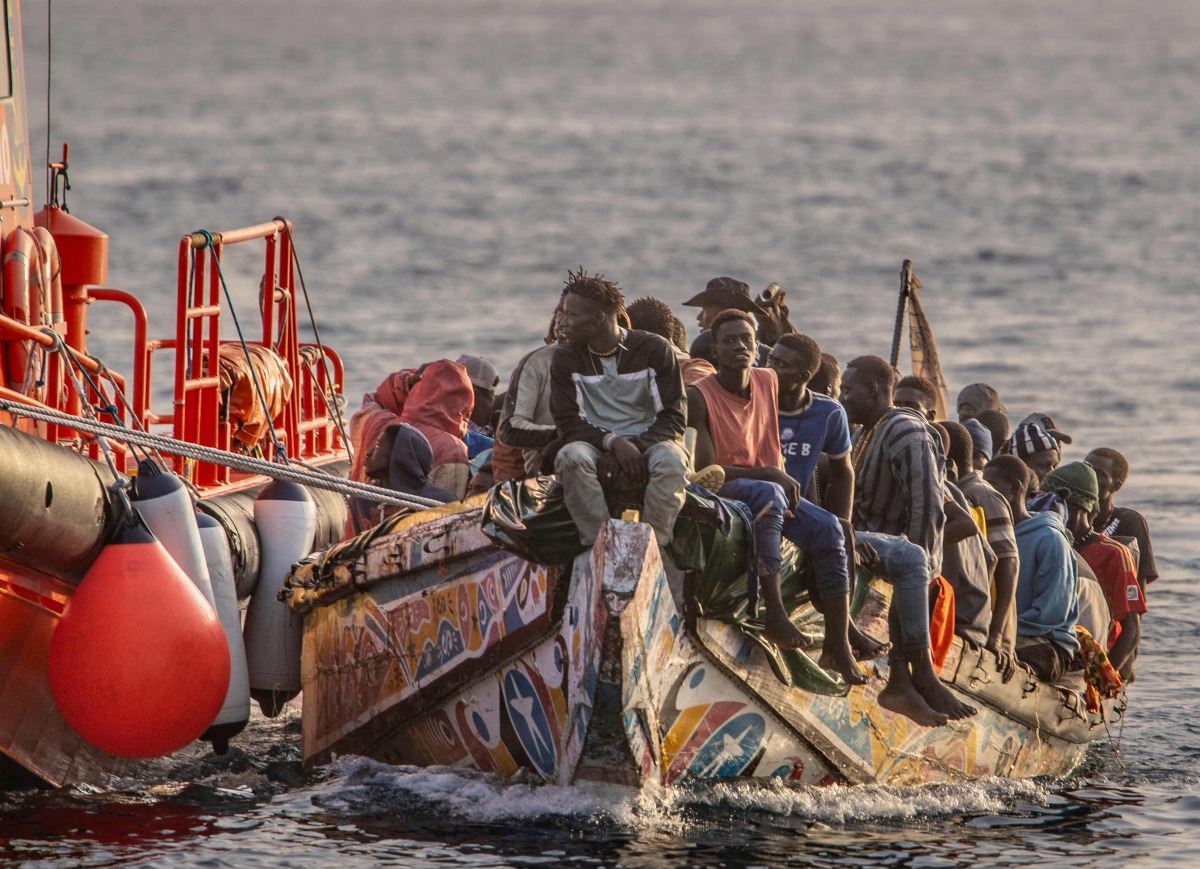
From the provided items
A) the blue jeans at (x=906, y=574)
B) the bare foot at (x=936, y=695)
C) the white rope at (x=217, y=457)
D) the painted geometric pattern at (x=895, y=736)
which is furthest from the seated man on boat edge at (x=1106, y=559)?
the white rope at (x=217, y=457)

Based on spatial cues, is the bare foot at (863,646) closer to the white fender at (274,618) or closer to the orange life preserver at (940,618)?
the orange life preserver at (940,618)

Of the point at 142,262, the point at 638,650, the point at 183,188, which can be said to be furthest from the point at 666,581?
the point at 183,188

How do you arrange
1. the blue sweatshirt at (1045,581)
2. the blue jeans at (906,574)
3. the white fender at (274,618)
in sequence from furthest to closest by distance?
1. the blue sweatshirt at (1045,581)
2. the white fender at (274,618)
3. the blue jeans at (906,574)

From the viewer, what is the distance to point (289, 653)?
9758 mm

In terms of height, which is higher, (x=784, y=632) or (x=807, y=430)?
(x=807, y=430)

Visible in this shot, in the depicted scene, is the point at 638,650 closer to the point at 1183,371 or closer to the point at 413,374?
the point at 413,374

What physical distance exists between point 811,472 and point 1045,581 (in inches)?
82.9

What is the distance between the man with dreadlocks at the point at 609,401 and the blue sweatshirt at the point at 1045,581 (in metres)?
2.91

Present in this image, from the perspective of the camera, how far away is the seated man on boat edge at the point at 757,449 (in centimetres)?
818

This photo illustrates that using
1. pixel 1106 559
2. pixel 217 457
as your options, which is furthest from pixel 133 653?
pixel 1106 559

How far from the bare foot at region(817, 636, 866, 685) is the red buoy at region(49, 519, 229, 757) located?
102 inches

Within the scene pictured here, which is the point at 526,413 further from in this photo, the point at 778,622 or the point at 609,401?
the point at 778,622

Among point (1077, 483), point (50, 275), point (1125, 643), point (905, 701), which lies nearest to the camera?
point (905, 701)

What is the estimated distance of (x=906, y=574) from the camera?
8711mm
